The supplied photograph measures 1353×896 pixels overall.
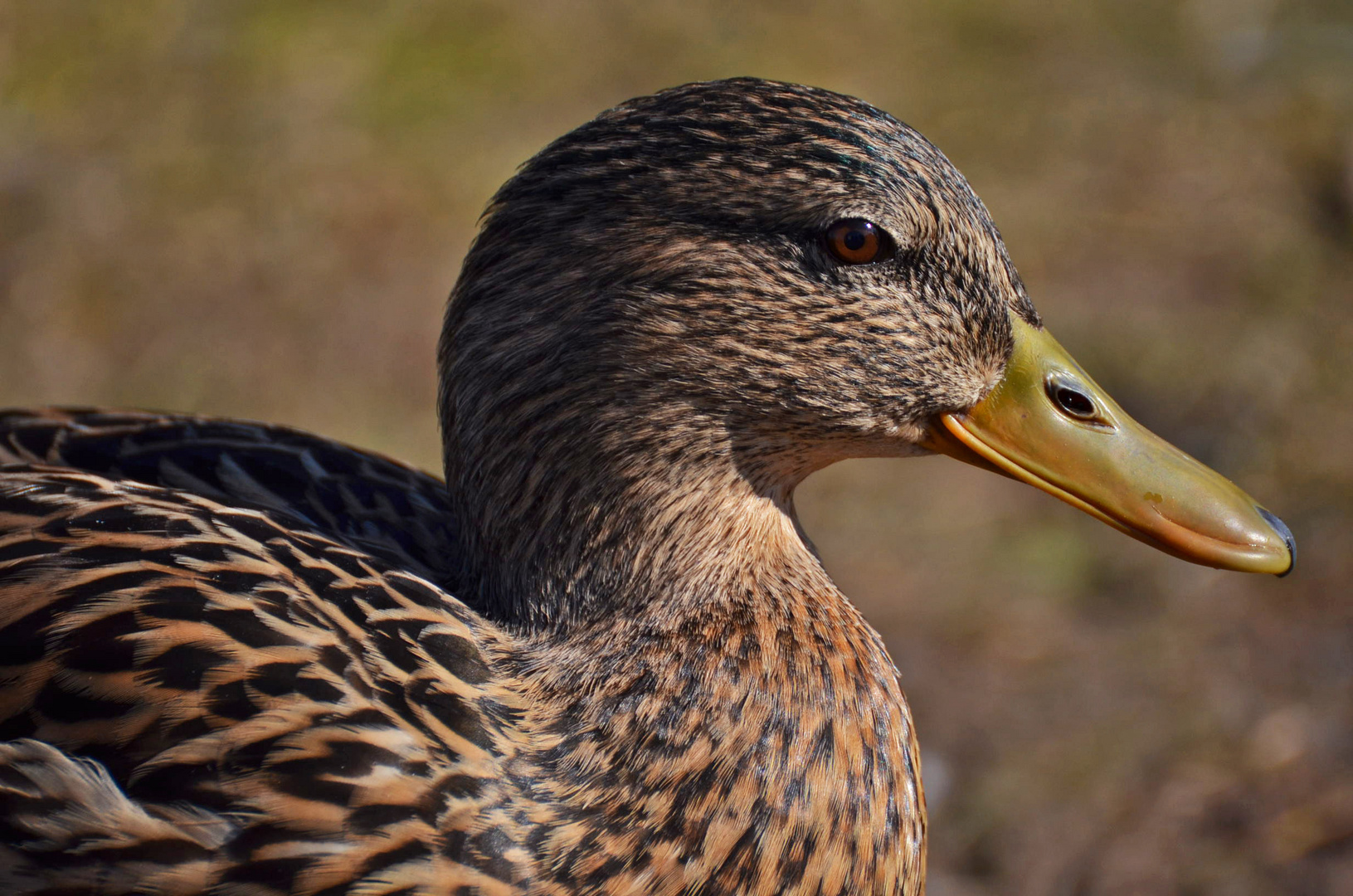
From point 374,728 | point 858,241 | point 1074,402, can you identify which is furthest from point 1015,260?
point 374,728

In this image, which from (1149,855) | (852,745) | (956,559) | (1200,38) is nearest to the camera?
(852,745)

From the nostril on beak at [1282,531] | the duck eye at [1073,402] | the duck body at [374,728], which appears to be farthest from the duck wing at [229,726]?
the nostril on beak at [1282,531]

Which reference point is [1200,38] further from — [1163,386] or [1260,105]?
[1163,386]

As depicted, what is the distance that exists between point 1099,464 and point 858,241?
548mm

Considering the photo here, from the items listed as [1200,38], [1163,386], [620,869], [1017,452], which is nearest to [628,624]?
[620,869]

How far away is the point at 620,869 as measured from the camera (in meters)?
1.89

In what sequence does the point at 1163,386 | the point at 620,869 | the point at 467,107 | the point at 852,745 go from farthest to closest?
the point at 467,107 → the point at 1163,386 → the point at 852,745 → the point at 620,869

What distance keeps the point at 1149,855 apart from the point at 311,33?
4974mm

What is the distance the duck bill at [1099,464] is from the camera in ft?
6.99

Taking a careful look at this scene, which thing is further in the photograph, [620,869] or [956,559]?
[956,559]

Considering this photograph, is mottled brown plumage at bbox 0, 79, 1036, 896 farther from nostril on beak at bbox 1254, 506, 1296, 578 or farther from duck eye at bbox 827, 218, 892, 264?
nostril on beak at bbox 1254, 506, 1296, 578

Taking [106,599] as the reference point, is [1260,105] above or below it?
above

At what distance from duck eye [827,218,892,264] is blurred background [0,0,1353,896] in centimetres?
195

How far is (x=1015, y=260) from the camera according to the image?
555cm
